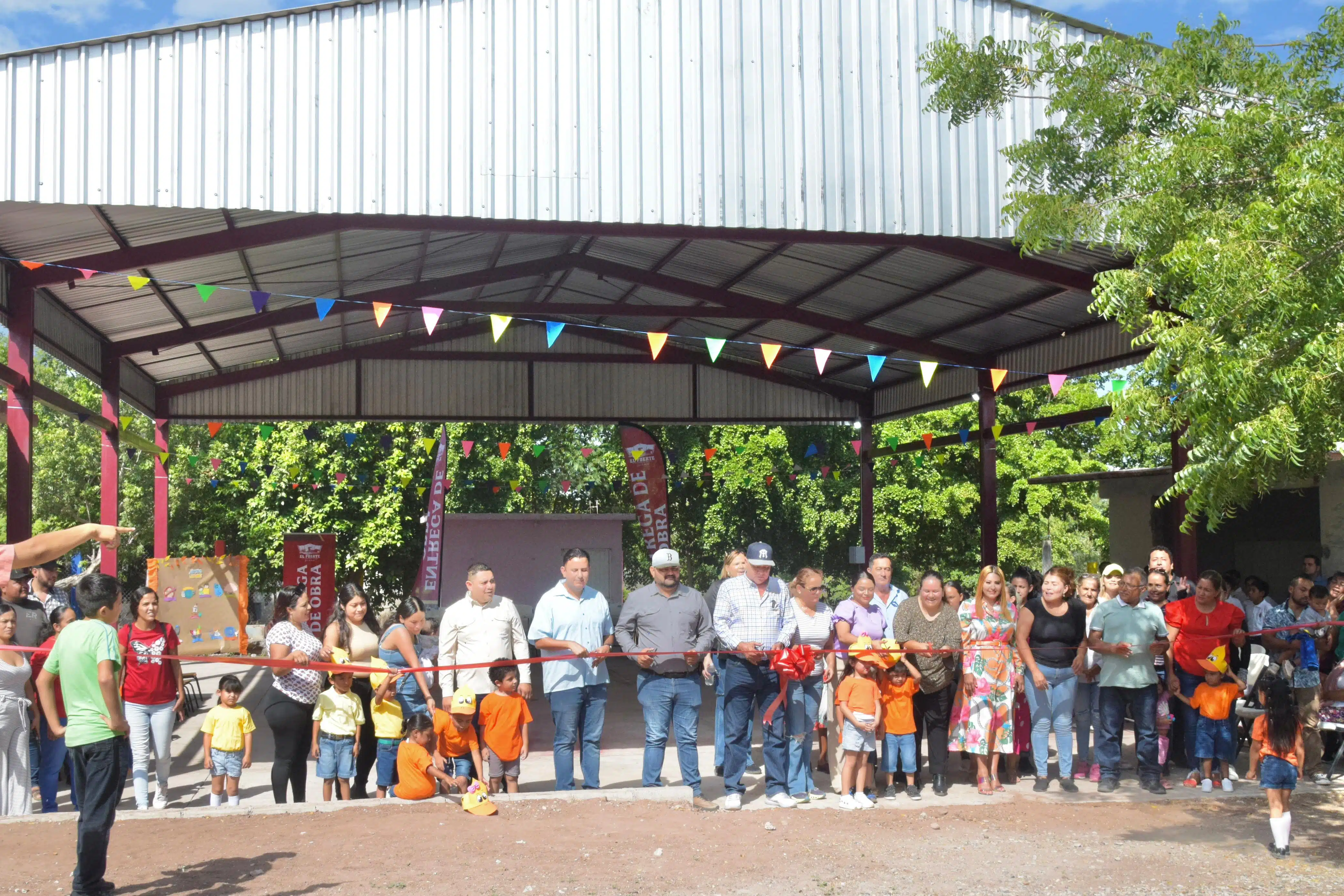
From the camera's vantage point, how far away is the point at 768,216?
31.3ft

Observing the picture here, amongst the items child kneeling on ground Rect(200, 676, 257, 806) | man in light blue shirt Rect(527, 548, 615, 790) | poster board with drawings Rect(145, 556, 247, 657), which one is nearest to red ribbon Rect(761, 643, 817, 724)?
man in light blue shirt Rect(527, 548, 615, 790)

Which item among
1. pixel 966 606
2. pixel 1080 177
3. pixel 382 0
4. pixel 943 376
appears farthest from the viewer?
pixel 943 376

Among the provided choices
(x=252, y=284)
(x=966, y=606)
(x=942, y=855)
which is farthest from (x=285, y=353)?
(x=942, y=855)

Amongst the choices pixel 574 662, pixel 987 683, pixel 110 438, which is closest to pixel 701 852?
pixel 574 662

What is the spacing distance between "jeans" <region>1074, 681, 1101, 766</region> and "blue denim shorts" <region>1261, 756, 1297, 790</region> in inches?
86.3

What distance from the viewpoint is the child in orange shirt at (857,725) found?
7.57 meters

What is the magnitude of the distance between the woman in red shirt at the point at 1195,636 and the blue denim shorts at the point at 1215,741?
11 cm

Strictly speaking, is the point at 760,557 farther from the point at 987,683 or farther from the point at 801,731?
the point at 987,683

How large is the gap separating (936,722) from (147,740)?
5261 millimetres

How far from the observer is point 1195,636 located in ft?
27.2

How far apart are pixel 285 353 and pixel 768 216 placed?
10875mm

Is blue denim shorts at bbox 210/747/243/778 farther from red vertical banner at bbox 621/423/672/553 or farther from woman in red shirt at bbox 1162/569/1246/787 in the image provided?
red vertical banner at bbox 621/423/672/553

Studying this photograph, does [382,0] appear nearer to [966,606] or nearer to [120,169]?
[120,169]

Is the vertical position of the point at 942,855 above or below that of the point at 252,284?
below
